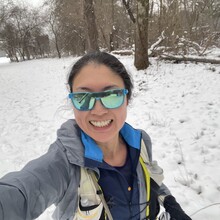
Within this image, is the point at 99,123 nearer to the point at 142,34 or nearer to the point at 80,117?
the point at 80,117

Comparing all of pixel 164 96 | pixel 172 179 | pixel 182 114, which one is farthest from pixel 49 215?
pixel 164 96

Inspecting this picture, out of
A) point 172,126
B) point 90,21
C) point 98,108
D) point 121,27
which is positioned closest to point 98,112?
point 98,108

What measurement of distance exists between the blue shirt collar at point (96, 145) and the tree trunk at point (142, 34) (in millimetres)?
6901

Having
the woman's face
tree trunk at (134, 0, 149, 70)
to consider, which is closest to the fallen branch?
tree trunk at (134, 0, 149, 70)

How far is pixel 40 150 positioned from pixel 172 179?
2.42 m

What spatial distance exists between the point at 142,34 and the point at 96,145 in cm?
734

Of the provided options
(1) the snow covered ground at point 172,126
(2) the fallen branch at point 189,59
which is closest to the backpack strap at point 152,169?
(1) the snow covered ground at point 172,126

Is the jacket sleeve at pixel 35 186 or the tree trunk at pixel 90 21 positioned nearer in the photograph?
the jacket sleeve at pixel 35 186

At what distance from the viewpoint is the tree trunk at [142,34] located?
7.49m

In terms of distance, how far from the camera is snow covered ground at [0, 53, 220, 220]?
262 centimetres

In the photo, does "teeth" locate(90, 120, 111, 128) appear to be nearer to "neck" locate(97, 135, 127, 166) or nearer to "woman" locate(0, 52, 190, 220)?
"woman" locate(0, 52, 190, 220)

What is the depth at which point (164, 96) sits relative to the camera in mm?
→ 5754

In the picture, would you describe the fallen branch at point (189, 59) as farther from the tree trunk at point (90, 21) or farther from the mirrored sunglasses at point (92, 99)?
the mirrored sunglasses at point (92, 99)

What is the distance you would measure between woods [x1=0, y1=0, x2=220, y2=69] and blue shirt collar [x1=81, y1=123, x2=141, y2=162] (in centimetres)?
692
